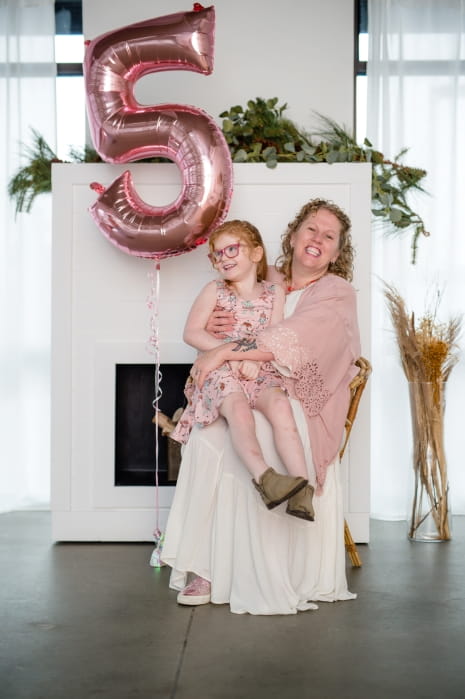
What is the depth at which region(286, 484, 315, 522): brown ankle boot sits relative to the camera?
2.65 meters

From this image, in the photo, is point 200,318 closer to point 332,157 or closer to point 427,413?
point 332,157

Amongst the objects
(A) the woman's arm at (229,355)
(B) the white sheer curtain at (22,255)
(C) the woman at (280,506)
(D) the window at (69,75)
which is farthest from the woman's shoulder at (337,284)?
(D) the window at (69,75)

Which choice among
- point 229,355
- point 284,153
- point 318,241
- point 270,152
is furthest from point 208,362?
point 284,153

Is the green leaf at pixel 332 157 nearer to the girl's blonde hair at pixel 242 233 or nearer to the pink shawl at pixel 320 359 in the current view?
the girl's blonde hair at pixel 242 233

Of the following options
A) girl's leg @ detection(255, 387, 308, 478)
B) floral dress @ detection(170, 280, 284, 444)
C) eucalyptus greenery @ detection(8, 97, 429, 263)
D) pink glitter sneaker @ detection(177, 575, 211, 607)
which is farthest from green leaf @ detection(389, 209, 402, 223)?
pink glitter sneaker @ detection(177, 575, 211, 607)

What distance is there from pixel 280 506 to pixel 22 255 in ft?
8.22

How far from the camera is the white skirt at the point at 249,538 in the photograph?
2.87 meters

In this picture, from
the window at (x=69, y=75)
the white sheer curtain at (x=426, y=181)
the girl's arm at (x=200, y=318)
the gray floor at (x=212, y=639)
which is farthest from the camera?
the window at (x=69, y=75)

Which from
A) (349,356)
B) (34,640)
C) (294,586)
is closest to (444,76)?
(349,356)

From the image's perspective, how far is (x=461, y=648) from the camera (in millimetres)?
2434

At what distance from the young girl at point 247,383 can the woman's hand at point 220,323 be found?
0.02 meters

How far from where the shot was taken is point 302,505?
2654 mm

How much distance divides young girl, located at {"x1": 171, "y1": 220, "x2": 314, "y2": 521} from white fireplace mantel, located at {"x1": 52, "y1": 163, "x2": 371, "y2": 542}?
63 cm

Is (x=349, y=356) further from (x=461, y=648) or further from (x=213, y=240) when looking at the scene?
(x=461, y=648)
